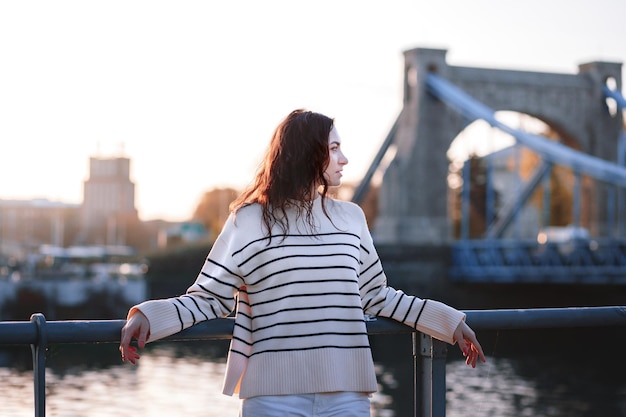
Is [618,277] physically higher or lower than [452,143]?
lower

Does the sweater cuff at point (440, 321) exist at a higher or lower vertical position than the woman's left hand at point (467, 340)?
higher

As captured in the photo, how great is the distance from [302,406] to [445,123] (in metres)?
32.4

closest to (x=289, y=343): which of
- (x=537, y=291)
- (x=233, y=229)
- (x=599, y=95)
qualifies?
(x=233, y=229)

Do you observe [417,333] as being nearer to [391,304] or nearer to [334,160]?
[391,304]

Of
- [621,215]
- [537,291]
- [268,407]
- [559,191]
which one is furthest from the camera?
[559,191]

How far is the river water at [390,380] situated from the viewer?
3.09 metres

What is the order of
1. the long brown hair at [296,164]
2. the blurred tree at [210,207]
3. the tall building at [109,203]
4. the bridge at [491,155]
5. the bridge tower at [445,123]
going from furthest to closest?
the tall building at [109,203], the blurred tree at [210,207], the bridge tower at [445,123], the bridge at [491,155], the long brown hair at [296,164]

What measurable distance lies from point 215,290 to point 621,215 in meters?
33.6

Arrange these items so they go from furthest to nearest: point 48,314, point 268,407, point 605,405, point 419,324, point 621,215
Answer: point 621,215, point 48,314, point 605,405, point 419,324, point 268,407

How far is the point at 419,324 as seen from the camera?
2701 mm

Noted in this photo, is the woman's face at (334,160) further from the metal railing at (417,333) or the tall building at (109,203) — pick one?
the tall building at (109,203)

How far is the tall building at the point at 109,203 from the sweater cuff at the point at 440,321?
285 feet

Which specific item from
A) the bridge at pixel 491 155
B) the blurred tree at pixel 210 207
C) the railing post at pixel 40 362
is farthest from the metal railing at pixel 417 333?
the blurred tree at pixel 210 207

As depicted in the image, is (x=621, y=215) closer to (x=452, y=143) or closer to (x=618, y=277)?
(x=452, y=143)
